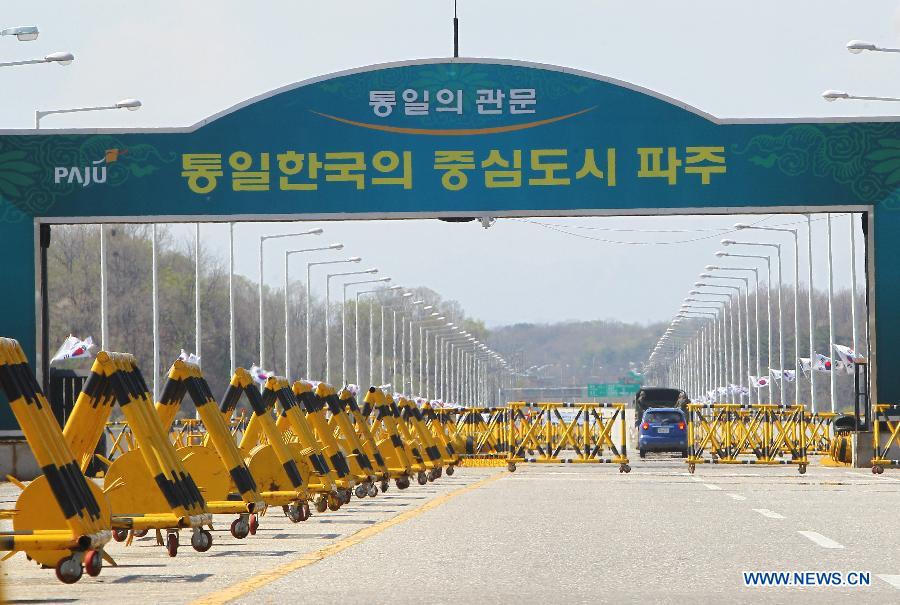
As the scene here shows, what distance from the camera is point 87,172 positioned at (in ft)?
114

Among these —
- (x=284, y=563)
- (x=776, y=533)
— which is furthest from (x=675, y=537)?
(x=284, y=563)

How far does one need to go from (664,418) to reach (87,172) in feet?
71.5

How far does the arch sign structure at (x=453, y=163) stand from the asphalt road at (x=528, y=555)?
10847 millimetres

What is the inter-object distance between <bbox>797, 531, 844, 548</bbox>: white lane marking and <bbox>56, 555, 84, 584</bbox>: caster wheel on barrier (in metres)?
5.93

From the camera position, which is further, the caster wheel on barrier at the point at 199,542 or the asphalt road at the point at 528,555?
the caster wheel on barrier at the point at 199,542

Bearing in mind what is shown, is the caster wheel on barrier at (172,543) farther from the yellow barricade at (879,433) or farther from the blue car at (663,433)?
the blue car at (663,433)

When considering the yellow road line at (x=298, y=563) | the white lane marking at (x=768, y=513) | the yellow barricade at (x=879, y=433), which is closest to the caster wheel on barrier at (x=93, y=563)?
the yellow road line at (x=298, y=563)

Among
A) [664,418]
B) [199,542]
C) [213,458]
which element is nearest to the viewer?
[199,542]

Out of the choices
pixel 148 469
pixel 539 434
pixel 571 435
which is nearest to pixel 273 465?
pixel 148 469

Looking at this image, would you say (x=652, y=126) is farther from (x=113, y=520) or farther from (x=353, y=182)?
(x=113, y=520)

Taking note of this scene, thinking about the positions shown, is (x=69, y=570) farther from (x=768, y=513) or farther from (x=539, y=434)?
(x=539, y=434)

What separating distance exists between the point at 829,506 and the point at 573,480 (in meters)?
10.8

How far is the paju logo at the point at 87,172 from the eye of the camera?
114 ft

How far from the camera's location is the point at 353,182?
34.3 meters
